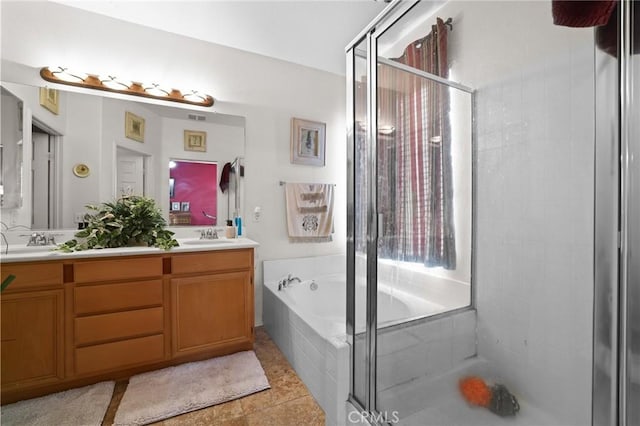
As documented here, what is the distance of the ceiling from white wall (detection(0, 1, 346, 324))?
0.40 ft

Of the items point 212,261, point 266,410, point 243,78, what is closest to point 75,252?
point 212,261

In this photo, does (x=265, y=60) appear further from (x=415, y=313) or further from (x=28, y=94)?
(x=415, y=313)

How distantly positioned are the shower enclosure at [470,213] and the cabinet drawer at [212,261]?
38.3 inches

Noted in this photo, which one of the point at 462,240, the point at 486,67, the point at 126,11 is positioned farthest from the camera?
the point at 126,11

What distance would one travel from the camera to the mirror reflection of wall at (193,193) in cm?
231

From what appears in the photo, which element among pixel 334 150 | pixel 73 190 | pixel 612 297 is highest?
pixel 334 150

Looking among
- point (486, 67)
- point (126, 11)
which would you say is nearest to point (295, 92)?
point (126, 11)

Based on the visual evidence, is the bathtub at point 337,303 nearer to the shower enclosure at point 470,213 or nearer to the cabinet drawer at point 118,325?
the shower enclosure at point 470,213

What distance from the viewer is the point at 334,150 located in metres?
2.98

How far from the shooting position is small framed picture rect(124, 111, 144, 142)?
2.17 metres

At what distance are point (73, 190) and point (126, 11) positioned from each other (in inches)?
54.9

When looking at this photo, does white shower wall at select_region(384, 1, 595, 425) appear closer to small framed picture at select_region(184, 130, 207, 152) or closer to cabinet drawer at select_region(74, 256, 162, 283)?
small framed picture at select_region(184, 130, 207, 152)

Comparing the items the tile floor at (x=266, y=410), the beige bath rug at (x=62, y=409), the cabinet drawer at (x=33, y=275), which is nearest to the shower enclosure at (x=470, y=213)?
the tile floor at (x=266, y=410)

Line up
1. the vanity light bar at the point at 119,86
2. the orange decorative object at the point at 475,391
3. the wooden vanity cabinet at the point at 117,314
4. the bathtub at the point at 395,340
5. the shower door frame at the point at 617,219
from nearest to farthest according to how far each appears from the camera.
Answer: the shower door frame at the point at 617,219 → the orange decorative object at the point at 475,391 → the bathtub at the point at 395,340 → the wooden vanity cabinet at the point at 117,314 → the vanity light bar at the point at 119,86
